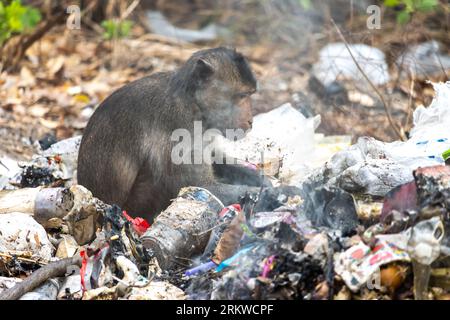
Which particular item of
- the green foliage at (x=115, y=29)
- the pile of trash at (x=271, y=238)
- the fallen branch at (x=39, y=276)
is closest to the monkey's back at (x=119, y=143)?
the pile of trash at (x=271, y=238)

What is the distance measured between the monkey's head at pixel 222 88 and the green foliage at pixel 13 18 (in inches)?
113

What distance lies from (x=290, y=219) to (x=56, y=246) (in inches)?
62.1

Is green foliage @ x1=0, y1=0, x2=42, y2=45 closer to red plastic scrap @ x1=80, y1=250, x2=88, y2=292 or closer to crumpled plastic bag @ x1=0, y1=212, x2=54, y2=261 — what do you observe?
crumpled plastic bag @ x1=0, y1=212, x2=54, y2=261

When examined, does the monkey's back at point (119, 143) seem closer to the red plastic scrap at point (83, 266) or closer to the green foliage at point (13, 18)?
the red plastic scrap at point (83, 266)

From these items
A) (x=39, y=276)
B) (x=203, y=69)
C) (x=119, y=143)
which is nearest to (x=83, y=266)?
(x=39, y=276)

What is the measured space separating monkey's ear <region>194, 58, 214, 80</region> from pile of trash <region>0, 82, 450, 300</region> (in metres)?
0.91

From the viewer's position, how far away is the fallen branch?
3926 millimetres

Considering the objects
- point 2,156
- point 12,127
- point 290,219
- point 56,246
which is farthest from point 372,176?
point 12,127

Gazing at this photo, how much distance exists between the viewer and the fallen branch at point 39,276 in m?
3.93

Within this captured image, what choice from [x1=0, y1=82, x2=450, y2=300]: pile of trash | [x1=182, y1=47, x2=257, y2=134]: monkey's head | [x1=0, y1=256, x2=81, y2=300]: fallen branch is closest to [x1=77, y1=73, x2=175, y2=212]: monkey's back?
[x1=182, y1=47, x2=257, y2=134]: monkey's head

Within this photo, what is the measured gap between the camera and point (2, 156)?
21.1ft

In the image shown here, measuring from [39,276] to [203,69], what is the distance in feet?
6.48

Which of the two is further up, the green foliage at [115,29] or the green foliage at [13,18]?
the green foliage at [13,18]
